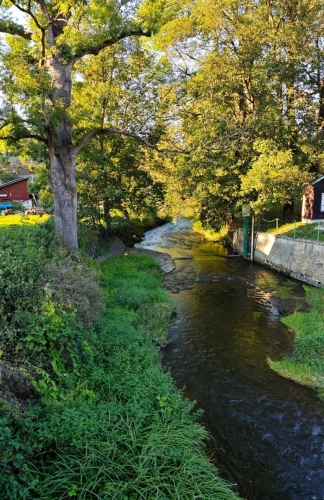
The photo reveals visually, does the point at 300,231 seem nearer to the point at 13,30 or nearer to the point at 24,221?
the point at 24,221

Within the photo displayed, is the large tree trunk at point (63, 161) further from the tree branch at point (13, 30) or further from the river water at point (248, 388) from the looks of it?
the river water at point (248, 388)

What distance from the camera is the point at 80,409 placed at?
159 inches

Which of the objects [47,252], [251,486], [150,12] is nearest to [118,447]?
[251,486]

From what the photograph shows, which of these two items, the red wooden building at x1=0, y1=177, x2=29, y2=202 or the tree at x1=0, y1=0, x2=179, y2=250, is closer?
the tree at x1=0, y1=0, x2=179, y2=250

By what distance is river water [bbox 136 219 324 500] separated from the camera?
4613 mm

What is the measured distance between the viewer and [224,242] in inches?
956

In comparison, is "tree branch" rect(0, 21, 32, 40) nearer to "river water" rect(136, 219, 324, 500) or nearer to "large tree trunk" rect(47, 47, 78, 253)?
"large tree trunk" rect(47, 47, 78, 253)

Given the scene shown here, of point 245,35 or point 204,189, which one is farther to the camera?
point 204,189

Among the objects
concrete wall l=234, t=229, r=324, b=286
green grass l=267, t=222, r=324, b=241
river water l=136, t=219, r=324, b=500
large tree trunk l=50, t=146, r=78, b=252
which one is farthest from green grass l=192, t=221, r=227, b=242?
large tree trunk l=50, t=146, r=78, b=252

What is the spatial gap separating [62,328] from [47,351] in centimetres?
38

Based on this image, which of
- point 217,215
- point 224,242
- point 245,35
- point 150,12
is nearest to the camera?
point 150,12

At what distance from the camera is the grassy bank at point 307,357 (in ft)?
22.3

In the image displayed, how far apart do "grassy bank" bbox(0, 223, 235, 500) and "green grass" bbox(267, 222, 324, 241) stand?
36.1 ft

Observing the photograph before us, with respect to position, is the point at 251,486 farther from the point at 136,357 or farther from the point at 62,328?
the point at 62,328
